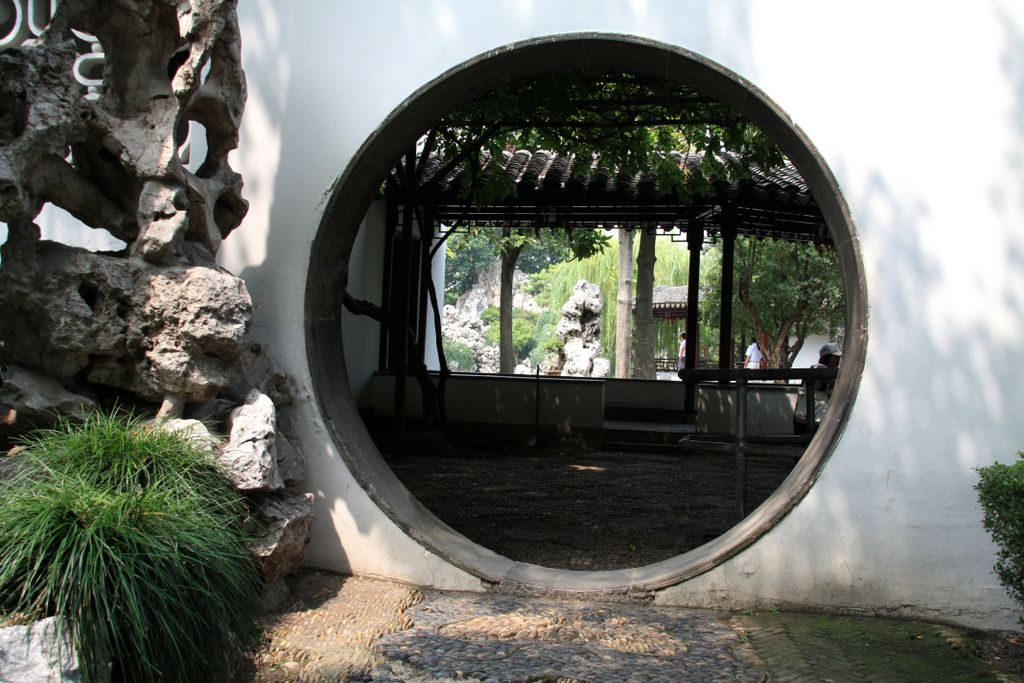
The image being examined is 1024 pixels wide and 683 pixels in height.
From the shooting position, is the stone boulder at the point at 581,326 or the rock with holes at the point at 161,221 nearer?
the rock with holes at the point at 161,221

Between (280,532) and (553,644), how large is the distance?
1.09 metres

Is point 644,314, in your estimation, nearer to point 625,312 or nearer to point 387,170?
point 625,312

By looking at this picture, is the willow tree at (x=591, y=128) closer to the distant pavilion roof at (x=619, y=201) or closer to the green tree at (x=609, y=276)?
the distant pavilion roof at (x=619, y=201)

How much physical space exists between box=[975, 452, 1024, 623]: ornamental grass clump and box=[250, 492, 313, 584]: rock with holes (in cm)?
255

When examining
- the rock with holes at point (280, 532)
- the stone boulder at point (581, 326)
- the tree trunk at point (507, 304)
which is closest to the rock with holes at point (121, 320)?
the rock with holes at point (280, 532)

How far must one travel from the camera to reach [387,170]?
4.13 metres

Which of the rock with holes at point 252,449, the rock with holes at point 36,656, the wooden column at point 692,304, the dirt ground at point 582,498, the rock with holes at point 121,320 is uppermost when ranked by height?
the wooden column at point 692,304

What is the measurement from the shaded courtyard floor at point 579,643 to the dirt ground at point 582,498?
1.13 meters

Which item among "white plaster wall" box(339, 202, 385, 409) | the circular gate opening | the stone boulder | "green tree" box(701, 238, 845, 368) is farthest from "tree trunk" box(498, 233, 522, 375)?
the circular gate opening

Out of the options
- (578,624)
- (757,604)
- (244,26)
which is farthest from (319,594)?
(244,26)

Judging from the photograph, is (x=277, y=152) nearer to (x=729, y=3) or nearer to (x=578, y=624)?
(x=729, y=3)

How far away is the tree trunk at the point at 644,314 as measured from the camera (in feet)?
50.6

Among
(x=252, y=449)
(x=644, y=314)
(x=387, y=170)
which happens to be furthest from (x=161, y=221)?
(x=644, y=314)

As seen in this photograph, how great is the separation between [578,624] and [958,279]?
2001 mm
